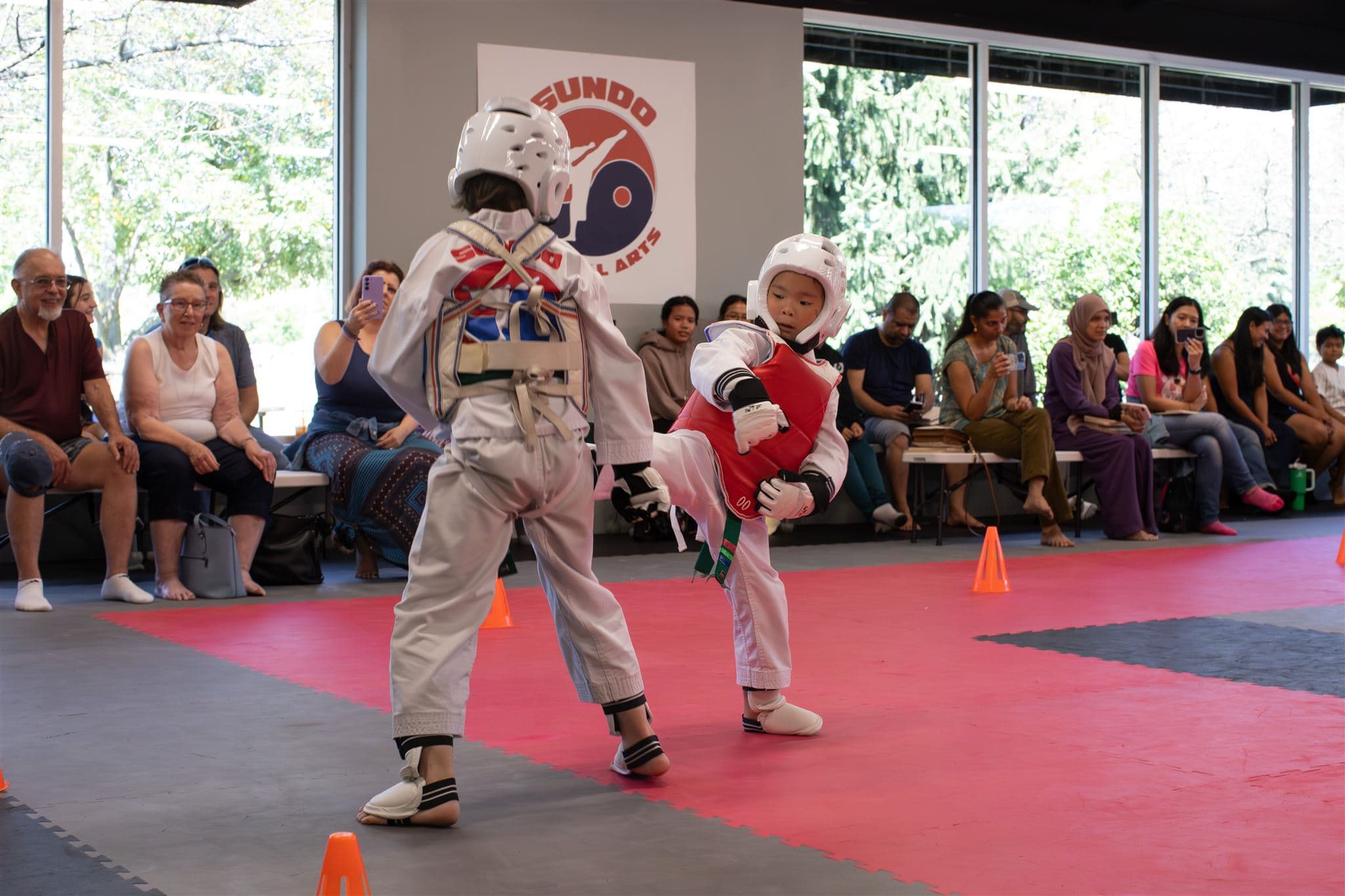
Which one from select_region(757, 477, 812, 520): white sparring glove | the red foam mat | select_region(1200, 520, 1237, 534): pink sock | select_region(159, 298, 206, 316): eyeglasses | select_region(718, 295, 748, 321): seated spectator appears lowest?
the red foam mat

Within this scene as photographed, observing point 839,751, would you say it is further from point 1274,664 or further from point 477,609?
point 1274,664

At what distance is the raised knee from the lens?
5562mm

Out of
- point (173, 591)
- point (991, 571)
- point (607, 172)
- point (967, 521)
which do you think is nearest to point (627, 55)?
point (607, 172)

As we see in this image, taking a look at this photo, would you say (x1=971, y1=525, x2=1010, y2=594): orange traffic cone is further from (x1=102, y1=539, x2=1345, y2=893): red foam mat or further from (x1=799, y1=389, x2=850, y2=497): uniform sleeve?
(x1=799, y1=389, x2=850, y2=497): uniform sleeve

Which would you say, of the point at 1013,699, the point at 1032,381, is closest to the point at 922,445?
the point at 1032,381

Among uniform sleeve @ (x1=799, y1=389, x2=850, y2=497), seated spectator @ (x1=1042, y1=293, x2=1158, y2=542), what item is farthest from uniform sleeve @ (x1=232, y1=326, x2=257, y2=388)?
seated spectator @ (x1=1042, y1=293, x2=1158, y2=542)

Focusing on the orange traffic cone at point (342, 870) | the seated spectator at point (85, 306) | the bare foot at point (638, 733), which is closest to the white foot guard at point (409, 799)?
the bare foot at point (638, 733)

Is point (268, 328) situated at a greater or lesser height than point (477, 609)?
greater

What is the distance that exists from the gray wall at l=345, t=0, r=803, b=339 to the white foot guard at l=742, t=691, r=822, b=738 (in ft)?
17.5

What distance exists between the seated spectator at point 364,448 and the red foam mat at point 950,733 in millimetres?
513

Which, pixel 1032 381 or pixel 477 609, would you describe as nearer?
pixel 477 609

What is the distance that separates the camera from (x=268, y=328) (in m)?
8.24

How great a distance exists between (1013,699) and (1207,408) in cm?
693

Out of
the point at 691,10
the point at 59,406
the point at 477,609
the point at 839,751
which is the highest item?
the point at 691,10
